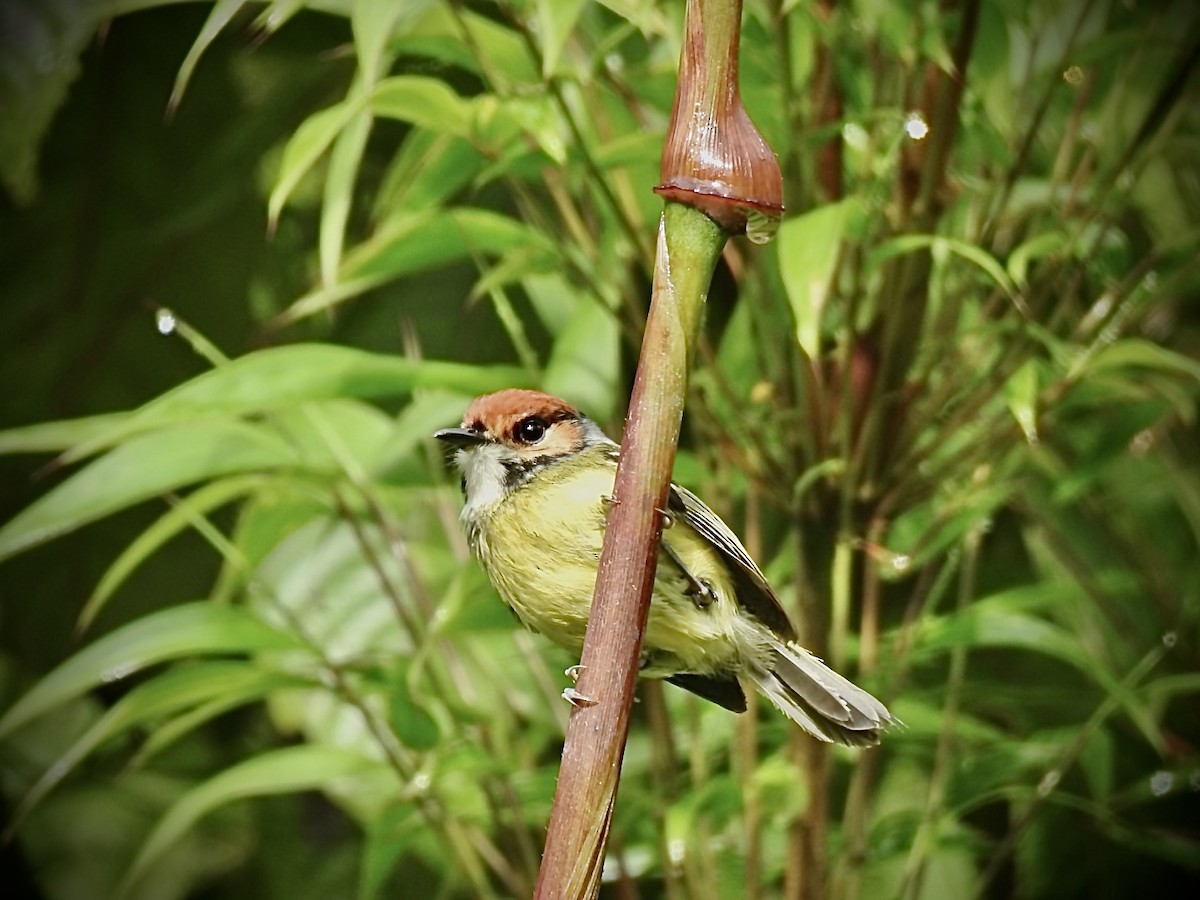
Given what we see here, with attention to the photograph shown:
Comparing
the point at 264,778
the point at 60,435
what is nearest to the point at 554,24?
the point at 60,435

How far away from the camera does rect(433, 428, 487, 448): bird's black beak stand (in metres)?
0.65

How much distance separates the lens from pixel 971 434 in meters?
0.94

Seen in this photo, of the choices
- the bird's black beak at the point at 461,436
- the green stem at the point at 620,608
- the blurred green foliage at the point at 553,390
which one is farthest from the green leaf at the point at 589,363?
the green stem at the point at 620,608

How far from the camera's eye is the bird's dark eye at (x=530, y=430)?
68cm

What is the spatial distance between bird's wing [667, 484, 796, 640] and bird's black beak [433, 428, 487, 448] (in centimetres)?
11

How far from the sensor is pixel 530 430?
27.2 inches

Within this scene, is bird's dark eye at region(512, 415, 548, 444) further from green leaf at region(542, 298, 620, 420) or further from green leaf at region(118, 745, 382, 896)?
green leaf at region(118, 745, 382, 896)

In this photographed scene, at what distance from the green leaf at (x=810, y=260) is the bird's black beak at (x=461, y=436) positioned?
17cm

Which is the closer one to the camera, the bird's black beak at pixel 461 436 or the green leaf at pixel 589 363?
the bird's black beak at pixel 461 436

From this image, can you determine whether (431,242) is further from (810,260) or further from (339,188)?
(810,260)

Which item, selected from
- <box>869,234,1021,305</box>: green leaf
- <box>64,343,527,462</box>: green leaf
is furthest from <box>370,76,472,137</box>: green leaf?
<box>869,234,1021,305</box>: green leaf

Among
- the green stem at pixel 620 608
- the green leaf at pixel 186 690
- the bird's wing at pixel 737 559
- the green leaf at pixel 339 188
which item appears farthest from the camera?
the green leaf at pixel 186 690

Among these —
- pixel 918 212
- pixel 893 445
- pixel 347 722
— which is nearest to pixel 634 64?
pixel 918 212

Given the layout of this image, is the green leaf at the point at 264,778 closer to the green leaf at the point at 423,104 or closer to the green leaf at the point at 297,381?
the green leaf at the point at 297,381
